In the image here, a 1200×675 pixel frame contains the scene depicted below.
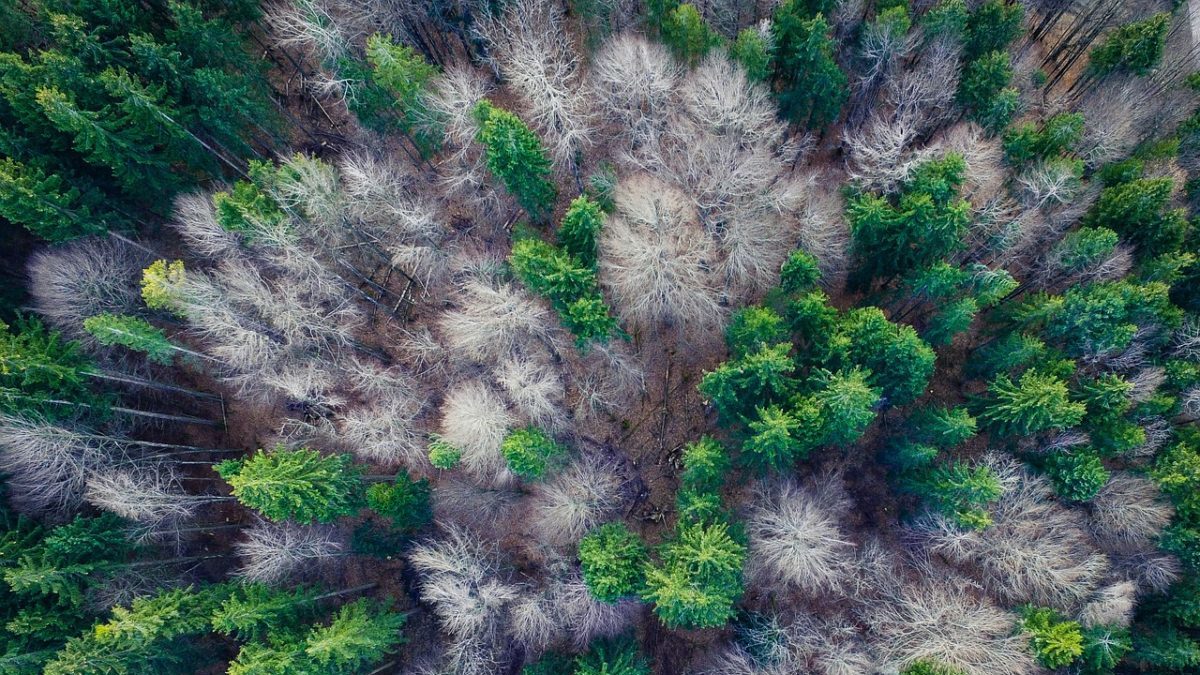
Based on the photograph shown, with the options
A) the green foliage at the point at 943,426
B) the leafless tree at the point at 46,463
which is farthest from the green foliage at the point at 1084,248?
the leafless tree at the point at 46,463

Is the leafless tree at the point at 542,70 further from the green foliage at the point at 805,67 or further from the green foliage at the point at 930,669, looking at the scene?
the green foliage at the point at 930,669

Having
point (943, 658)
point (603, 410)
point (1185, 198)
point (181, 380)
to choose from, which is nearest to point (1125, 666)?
point (943, 658)

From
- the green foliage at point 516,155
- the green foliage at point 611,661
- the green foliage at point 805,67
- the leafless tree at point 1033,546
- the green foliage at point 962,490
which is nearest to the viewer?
the green foliage at point 516,155

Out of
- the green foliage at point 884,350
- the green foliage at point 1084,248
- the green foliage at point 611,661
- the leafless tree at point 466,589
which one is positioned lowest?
the leafless tree at point 466,589

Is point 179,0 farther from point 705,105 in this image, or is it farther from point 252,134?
point 705,105

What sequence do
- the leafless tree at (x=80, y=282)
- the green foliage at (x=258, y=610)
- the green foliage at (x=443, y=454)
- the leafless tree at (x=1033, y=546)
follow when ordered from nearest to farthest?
the green foliage at (x=258, y=610) < the green foliage at (x=443, y=454) < the leafless tree at (x=1033, y=546) < the leafless tree at (x=80, y=282)

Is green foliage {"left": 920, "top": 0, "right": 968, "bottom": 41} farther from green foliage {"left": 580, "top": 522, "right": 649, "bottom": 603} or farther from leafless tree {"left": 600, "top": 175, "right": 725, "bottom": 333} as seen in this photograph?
green foliage {"left": 580, "top": 522, "right": 649, "bottom": 603}
